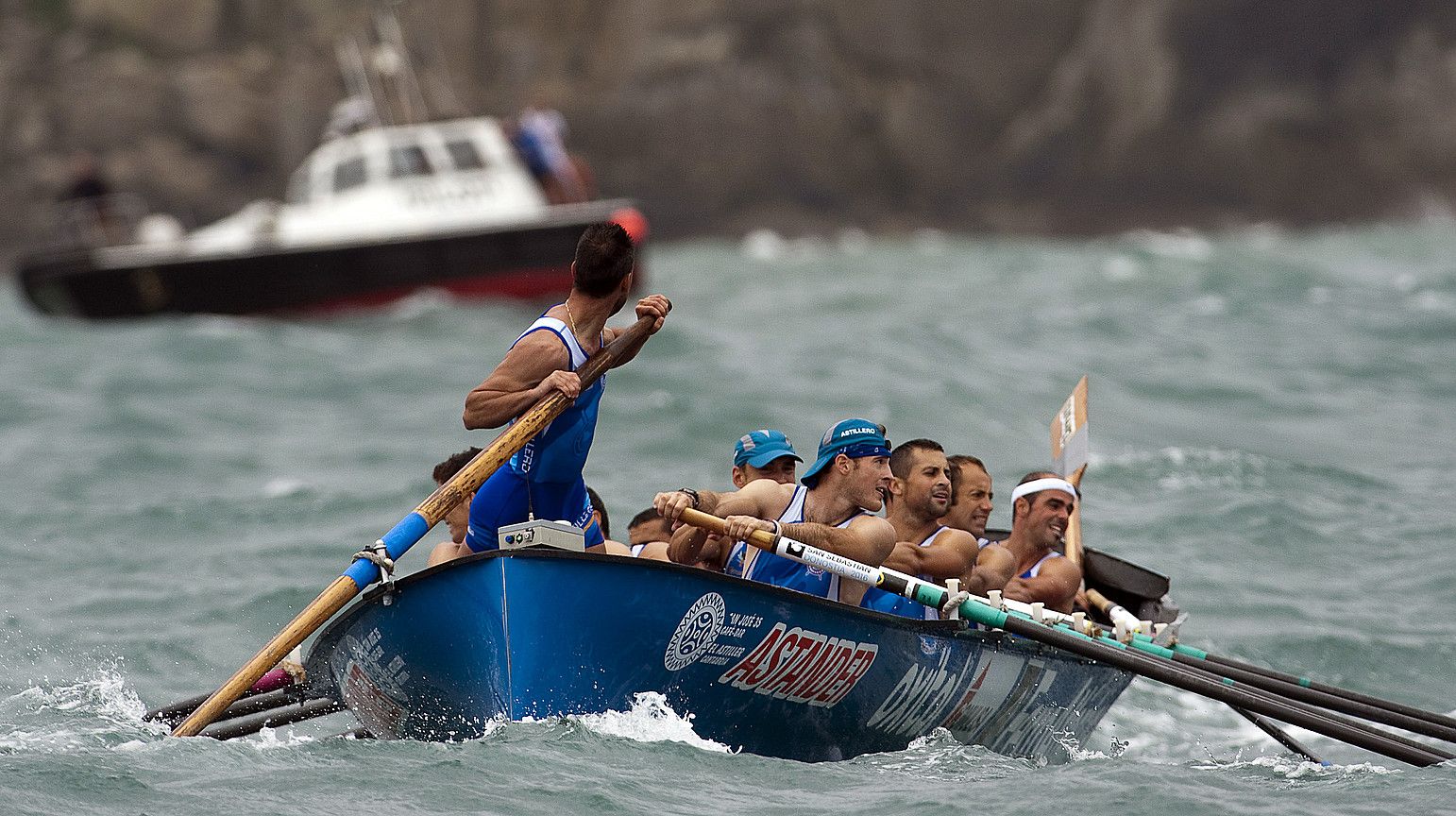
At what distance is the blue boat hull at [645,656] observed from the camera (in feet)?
19.7

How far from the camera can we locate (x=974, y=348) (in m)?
20.3

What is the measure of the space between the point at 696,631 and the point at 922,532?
1310mm

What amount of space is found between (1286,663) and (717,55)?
34.7m

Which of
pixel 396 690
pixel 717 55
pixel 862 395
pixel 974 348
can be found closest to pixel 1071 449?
pixel 396 690

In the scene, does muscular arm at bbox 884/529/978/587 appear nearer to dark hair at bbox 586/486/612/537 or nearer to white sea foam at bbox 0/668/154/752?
dark hair at bbox 586/486/612/537

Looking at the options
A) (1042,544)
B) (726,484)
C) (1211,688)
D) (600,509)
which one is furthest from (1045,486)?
(726,484)

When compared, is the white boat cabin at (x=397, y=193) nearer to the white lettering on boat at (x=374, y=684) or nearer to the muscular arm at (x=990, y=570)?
the muscular arm at (x=990, y=570)

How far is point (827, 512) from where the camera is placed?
21.6 ft

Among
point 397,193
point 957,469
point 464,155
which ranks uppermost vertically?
point 464,155

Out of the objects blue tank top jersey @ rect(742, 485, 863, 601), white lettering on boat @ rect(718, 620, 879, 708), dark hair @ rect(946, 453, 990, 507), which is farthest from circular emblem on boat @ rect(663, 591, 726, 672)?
dark hair @ rect(946, 453, 990, 507)

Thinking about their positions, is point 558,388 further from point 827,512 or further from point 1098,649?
point 1098,649

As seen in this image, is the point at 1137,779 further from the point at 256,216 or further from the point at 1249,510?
the point at 256,216

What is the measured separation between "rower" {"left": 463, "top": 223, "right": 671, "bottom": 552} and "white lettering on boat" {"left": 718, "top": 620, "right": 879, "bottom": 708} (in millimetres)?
832

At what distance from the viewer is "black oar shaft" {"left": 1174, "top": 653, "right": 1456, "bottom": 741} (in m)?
6.91
